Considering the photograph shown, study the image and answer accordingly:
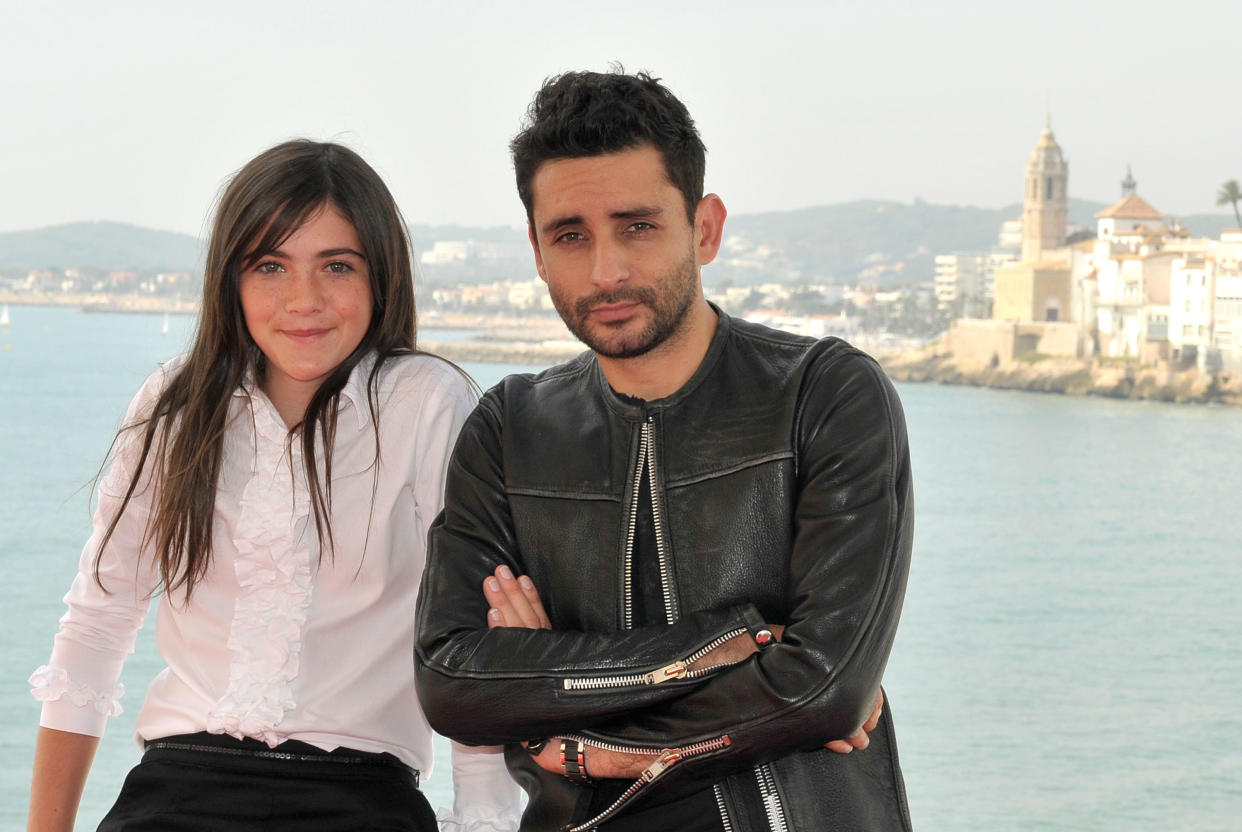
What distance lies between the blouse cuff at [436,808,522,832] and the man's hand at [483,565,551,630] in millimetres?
275

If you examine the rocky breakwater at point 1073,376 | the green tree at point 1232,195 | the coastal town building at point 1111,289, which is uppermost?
the green tree at point 1232,195

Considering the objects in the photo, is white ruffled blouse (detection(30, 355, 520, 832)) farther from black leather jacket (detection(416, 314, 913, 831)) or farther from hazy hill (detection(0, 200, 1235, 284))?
hazy hill (detection(0, 200, 1235, 284))

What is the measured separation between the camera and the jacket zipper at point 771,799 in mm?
1399

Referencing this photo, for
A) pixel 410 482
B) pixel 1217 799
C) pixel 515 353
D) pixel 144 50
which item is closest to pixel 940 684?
pixel 1217 799

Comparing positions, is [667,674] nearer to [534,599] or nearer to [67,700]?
[534,599]

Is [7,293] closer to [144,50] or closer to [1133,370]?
[144,50]

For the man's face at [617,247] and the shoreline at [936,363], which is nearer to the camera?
the man's face at [617,247]

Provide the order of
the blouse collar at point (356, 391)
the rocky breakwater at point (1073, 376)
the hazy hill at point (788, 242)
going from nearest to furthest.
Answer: the blouse collar at point (356, 391) → the hazy hill at point (788, 242) → the rocky breakwater at point (1073, 376)

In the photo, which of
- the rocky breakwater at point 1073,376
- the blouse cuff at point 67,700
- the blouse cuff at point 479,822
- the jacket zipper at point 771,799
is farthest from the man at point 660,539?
the rocky breakwater at point 1073,376

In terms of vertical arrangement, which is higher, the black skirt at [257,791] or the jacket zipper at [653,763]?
the jacket zipper at [653,763]

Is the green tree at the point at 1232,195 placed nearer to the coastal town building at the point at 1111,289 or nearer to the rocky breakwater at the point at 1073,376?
the coastal town building at the point at 1111,289

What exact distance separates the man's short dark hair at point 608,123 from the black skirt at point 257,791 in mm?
715

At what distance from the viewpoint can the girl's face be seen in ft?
5.59

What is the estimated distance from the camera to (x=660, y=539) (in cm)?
151
